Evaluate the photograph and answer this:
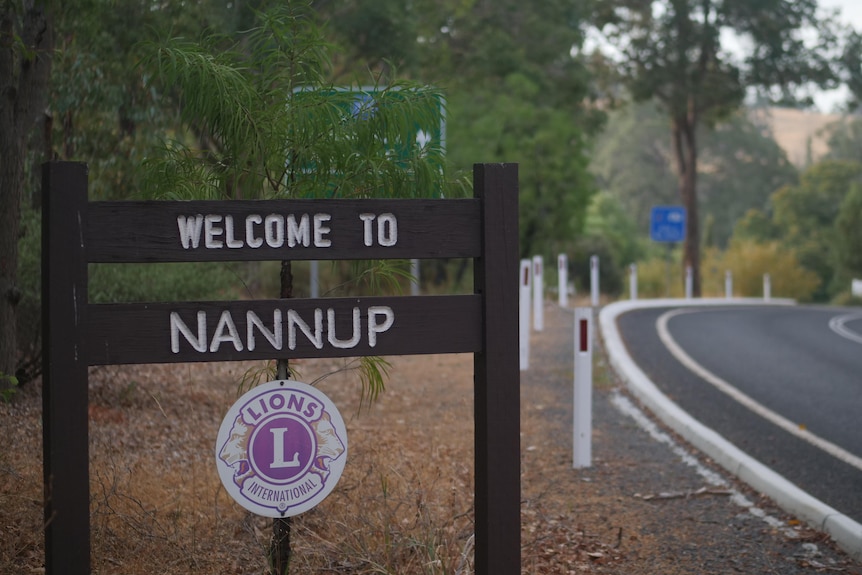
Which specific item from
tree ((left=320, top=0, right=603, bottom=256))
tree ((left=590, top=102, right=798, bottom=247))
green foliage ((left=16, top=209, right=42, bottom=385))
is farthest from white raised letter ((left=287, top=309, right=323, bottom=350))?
tree ((left=590, top=102, right=798, bottom=247))

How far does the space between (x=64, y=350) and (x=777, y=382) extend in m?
9.47

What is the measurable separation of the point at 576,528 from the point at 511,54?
79.3 feet

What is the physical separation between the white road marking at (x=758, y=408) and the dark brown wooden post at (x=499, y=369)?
4.18 meters

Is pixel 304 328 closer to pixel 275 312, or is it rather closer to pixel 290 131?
pixel 275 312

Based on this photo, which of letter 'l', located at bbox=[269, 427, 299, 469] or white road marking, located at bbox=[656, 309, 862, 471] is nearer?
letter 'l', located at bbox=[269, 427, 299, 469]

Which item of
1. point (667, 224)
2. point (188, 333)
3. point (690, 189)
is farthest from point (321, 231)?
point (690, 189)

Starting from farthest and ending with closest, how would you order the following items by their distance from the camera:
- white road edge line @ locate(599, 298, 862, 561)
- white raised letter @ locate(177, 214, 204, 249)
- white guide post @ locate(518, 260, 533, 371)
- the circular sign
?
white guide post @ locate(518, 260, 533, 371) < white road edge line @ locate(599, 298, 862, 561) < the circular sign < white raised letter @ locate(177, 214, 204, 249)

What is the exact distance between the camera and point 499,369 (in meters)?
4.29

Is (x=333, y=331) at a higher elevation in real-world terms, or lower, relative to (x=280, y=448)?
higher

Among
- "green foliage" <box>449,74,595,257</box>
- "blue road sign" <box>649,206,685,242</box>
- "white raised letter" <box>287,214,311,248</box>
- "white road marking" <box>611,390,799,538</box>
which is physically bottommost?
"white road marking" <box>611,390,799,538</box>

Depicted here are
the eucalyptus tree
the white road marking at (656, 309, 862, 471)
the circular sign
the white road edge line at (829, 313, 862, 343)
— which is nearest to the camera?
the circular sign

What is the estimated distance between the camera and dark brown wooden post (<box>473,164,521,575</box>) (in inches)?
169

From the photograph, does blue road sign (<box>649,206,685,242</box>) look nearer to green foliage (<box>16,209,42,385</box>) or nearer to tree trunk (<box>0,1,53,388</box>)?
green foliage (<box>16,209,42,385</box>)

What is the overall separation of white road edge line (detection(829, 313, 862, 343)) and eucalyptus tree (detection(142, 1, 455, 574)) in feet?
46.1
